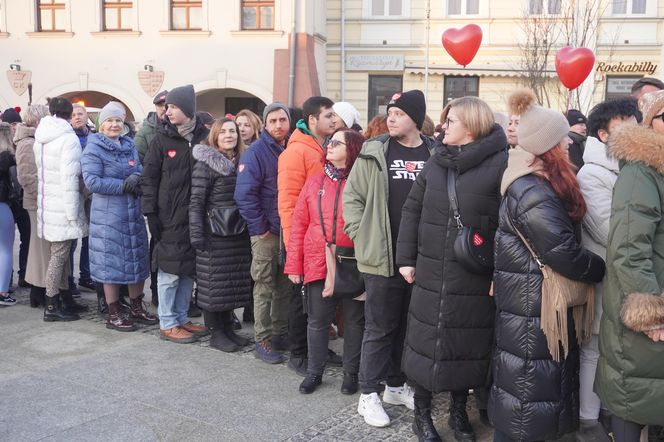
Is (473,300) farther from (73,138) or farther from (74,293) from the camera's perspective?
(74,293)

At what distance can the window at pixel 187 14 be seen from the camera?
2041cm

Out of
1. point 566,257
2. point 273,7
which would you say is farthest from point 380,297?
point 273,7

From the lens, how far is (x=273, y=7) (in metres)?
20.0

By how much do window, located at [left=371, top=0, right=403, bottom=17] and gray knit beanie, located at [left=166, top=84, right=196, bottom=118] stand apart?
16.3 meters

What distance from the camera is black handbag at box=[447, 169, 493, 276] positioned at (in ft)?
11.8

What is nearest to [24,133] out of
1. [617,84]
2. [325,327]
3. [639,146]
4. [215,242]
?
[215,242]

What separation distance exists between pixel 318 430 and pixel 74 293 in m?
4.05

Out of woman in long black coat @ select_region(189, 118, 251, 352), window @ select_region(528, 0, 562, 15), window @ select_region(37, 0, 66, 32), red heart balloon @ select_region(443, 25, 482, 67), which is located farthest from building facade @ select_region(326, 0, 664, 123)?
woman in long black coat @ select_region(189, 118, 251, 352)

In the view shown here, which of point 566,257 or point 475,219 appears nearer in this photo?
point 566,257

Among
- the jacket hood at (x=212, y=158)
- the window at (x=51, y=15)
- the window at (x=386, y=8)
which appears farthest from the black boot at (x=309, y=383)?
the window at (x=51, y=15)

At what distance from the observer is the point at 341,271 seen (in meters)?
4.51

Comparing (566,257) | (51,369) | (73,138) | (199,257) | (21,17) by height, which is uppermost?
(21,17)

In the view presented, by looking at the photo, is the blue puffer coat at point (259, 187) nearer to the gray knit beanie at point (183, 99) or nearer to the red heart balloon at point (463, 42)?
the gray knit beanie at point (183, 99)

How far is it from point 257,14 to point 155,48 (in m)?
3.20
